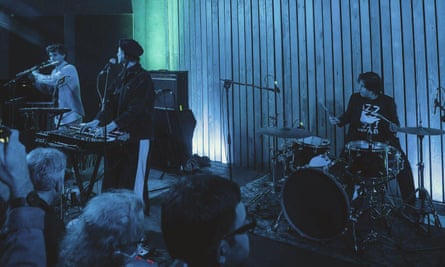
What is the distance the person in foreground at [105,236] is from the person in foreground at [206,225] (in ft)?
1.39

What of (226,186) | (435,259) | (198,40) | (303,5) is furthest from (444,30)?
(226,186)

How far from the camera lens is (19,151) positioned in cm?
176

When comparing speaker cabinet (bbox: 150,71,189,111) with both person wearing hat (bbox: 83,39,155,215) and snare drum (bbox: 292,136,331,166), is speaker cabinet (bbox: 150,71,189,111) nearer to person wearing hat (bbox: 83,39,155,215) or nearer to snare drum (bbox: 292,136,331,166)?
person wearing hat (bbox: 83,39,155,215)

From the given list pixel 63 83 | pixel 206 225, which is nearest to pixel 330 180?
pixel 206 225

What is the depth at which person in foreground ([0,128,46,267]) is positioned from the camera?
1.71m

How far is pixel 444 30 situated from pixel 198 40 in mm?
4281

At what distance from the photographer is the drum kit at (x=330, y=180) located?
3.98m

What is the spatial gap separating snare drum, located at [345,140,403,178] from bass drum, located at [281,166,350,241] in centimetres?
34

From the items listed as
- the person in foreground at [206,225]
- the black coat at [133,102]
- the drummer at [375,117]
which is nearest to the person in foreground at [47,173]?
the person in foreground at [206,225]

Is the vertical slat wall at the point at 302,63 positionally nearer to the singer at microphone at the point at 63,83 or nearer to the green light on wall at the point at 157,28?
the green light on wall at the point at 157,28

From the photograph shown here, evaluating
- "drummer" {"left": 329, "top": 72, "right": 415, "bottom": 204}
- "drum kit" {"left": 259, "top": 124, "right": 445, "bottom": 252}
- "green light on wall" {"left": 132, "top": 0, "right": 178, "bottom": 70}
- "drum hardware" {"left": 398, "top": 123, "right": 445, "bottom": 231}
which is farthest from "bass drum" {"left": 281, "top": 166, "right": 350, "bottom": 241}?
"green light on wall" {"left": 132, "top": 0, "right": 178, "bottom": 70}

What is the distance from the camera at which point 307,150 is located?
4.68m

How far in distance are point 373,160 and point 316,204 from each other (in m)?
0.74

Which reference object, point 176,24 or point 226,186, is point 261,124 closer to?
point 176,24
